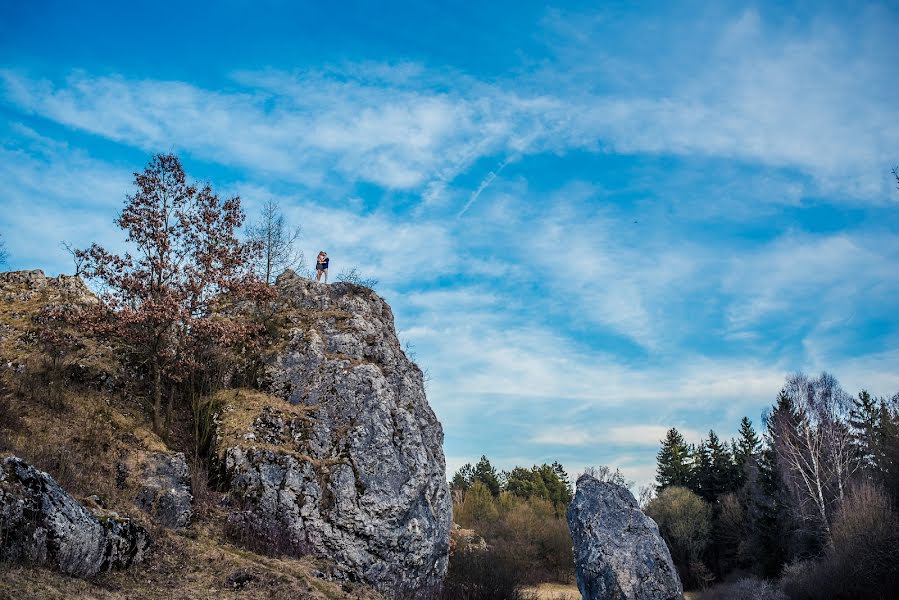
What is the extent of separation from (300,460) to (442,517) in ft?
19.5

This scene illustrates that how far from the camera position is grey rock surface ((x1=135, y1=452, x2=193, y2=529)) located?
15.0 metres

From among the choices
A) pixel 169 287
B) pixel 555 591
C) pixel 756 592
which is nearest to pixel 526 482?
pixel 555 591

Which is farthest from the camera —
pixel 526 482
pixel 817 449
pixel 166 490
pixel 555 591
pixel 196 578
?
pixel 526 482

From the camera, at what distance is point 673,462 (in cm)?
6600

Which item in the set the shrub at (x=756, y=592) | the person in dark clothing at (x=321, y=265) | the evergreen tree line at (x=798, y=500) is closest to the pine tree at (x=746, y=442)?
the evergreen tree line at (x=798, y=500)

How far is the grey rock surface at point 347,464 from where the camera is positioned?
17016mm

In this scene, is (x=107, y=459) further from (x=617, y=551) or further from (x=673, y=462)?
(x=673, y=462)

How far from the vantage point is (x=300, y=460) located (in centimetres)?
1797

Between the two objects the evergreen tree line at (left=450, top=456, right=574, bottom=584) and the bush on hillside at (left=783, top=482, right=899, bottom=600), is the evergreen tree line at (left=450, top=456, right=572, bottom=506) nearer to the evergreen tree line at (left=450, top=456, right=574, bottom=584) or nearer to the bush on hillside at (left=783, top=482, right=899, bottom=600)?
the evergreen tree line at (left=450, top=456, right=574, bottom=584)

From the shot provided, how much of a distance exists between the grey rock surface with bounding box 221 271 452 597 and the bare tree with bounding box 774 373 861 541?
2413 centimetres

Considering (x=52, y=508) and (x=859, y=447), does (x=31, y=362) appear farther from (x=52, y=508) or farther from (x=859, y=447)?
(x=859, y=447)

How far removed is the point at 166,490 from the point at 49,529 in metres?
6.21

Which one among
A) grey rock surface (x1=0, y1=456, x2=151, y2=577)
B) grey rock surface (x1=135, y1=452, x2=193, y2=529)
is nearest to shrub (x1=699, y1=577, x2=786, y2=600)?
grey rock surface (x1=135, y1=452, x2=193, y2=529)

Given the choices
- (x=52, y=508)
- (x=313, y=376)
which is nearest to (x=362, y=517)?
(x=313, y=376)
